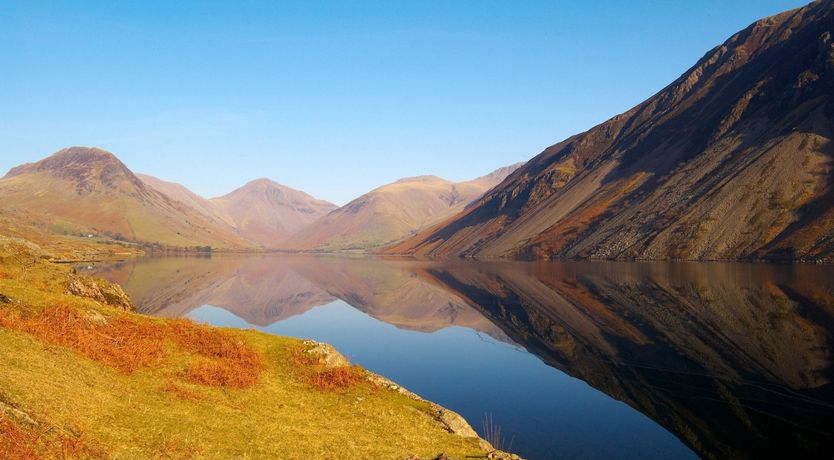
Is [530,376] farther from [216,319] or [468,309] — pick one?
[216,319]

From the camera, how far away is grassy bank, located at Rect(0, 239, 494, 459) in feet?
46.1

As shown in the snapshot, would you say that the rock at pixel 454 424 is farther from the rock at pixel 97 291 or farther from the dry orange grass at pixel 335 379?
the rock at pixel 97 291

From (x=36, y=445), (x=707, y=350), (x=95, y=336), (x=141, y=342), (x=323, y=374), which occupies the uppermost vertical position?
(x=95, y=336)

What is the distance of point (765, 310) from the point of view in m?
57.3

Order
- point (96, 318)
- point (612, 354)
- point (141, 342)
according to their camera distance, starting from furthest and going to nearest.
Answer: point (612, 354)
point (96, 318)
point (141, 342)

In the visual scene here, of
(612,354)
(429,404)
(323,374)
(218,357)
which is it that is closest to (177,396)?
(218,357)

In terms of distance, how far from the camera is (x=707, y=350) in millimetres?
42062

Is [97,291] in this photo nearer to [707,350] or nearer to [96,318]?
[96,318]

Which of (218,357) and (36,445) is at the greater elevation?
(36,445)

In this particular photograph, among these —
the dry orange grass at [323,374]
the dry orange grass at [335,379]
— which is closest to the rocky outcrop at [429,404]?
the dry orange grass at [323,374]

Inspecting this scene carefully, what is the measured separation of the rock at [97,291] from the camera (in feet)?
111

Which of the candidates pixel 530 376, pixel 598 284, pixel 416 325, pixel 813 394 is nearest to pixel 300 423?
pixel 530 376

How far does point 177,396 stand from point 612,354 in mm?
34795

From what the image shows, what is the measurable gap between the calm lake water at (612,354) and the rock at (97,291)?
19031mm
